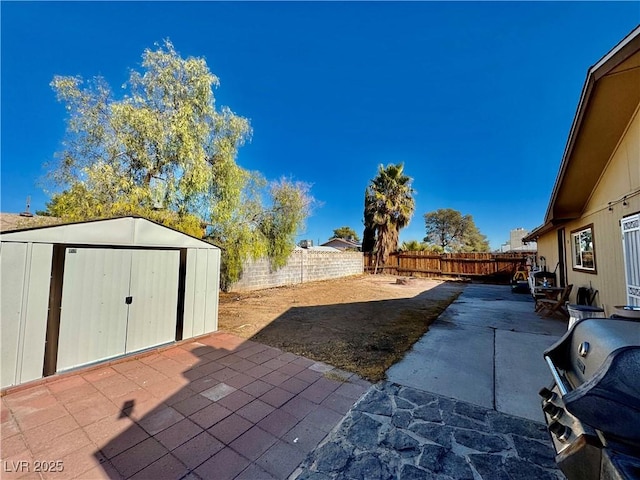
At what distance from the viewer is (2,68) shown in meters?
5.91

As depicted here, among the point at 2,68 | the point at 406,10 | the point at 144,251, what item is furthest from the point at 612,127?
the point at 2,68

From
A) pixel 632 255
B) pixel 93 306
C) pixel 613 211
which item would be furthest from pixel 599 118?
pixel 93 306

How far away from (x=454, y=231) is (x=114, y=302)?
1375 inches

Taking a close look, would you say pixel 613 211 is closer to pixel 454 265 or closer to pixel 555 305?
pixel 555 305

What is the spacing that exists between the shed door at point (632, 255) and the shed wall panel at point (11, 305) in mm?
7902

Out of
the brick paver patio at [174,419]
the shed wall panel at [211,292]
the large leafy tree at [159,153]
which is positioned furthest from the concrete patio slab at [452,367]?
the large leafy tree at [159,153]

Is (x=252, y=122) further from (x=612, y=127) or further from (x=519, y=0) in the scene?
(x=612, y=127)

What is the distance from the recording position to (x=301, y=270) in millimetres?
12695

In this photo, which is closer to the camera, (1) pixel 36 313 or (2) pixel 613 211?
(1) pixel 36 313

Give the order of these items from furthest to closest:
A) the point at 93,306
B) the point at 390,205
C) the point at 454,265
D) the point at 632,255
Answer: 1. the point at 390,205
2. the point at 454,265
3. the point at 632,255
4. the point at 93,306

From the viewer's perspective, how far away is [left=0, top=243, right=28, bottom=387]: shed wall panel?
9.09ft

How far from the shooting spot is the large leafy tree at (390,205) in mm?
17688

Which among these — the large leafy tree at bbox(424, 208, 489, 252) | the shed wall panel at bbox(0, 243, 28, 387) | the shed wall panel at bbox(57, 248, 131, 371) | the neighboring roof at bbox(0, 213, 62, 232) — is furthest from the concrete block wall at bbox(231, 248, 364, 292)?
the large leafy tree at bbox(424, 208, 489, 252)

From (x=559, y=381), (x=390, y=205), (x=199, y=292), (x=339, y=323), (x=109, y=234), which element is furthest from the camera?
(x=390, y=205)
